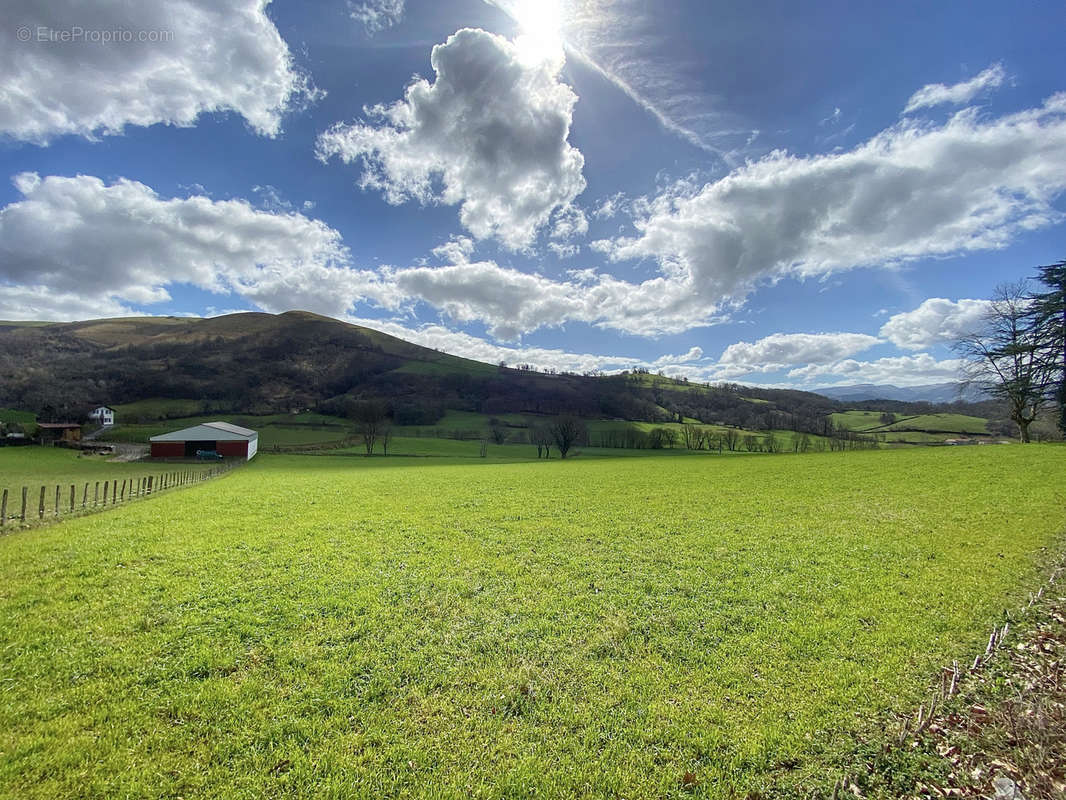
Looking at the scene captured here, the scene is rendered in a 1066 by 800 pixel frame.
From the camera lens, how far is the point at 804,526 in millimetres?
16203

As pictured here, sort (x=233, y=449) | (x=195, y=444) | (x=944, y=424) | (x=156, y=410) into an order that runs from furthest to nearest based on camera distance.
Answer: (x=156, y=410) < (x=944, y=424) < (x=233, y=449) < (x=195, y=444)

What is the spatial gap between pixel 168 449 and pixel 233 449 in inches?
393

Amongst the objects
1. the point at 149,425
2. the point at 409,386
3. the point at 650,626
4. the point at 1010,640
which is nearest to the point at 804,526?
the point at 1010,640

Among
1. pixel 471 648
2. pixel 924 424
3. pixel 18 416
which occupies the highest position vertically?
pixel 924 424

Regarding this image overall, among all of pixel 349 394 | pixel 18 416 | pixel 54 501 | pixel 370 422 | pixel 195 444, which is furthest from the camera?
pixel 349 394

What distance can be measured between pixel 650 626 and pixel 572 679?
8.13ft

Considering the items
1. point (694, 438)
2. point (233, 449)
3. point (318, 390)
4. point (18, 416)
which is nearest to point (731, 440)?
point (694, 438)

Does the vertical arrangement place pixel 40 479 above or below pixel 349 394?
below

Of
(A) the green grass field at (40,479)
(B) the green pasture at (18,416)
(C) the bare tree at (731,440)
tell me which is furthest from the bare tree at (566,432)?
(B) the green pasture at (18,416)

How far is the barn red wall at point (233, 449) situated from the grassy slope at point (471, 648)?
188 feet

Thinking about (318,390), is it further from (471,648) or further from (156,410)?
(471,648)

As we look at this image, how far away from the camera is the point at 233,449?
66062 millimetres

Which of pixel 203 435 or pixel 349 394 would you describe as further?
pixel 349 394

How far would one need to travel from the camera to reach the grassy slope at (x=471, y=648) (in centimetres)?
490
